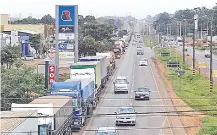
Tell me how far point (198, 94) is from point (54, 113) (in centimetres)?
2725

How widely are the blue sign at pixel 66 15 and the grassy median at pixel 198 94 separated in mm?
11203

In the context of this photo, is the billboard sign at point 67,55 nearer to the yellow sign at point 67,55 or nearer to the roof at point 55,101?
the yellow sign at point 67,55

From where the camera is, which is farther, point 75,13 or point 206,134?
point 75,13

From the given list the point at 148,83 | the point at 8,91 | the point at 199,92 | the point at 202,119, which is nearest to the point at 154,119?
the point at 202,119

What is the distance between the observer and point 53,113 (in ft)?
71.3

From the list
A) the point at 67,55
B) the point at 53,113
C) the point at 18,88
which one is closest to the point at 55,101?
the point at 53,113

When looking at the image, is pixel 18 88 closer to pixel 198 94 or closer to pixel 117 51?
pixel 198 94

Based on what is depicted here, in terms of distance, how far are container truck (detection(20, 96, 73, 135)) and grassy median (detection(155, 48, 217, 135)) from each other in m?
7.07

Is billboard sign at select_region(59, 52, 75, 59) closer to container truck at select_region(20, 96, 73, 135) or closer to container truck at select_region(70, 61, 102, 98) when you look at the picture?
container truck at select_region(70, 61, 102, 98)

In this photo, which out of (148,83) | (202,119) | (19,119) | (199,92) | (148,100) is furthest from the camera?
(148,83)

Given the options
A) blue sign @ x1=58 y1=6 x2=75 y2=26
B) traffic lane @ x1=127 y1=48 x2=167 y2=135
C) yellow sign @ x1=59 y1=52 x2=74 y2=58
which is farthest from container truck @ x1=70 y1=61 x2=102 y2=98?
yellow sign @ x1=59 y1=52 x2=74 y2=58

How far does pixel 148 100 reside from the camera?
43.8 m

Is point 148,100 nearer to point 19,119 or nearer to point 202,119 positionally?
point 202,119

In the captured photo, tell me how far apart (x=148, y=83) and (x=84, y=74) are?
1945 cm
